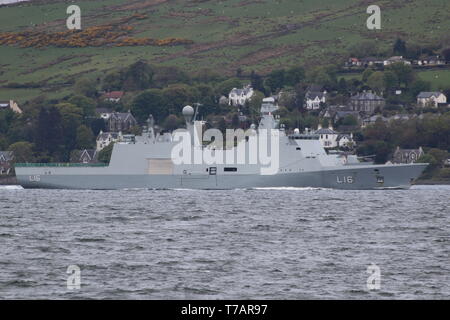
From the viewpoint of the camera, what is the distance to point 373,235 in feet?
128

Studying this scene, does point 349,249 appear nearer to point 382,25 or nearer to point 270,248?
point 270,248

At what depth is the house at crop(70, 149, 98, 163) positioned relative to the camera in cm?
11794

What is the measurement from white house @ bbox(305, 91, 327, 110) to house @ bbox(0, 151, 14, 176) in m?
47.2

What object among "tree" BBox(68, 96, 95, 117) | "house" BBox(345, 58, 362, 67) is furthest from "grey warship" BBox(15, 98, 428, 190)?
"house" BBox(345, 58, 362, 67)

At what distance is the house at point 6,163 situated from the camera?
118m

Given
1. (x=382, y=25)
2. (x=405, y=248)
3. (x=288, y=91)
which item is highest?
(x=382, y=25)

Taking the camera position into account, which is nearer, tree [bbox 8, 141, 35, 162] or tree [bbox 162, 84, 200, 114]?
tree [bbox 8, 141, 35, 162]

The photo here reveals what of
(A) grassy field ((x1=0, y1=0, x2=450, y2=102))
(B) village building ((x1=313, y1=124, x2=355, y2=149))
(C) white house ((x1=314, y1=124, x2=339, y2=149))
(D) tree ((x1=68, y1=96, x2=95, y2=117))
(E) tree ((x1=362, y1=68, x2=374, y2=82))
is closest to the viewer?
(B) village building ((x1=313, y1=124, x2=355, y2=149))

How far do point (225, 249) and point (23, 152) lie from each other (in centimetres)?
9154

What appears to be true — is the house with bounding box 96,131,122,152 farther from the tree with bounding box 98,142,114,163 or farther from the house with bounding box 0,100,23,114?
the house with bounding box 0,100,23,114

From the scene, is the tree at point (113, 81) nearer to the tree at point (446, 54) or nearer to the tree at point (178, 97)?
the tree at point (178, 97)

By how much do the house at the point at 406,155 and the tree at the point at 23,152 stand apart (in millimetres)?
39775

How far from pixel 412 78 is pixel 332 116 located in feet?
63.5
